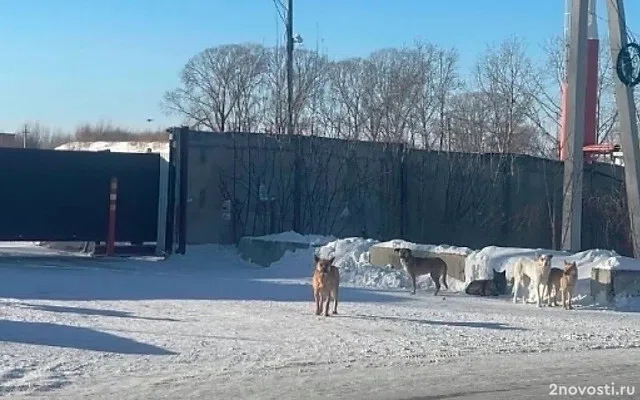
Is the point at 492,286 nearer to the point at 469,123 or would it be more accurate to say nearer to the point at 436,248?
the point at 436,248

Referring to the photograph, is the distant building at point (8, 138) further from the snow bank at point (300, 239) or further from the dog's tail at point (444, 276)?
the dog's tail at point (444, 276)

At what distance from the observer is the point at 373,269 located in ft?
83.1

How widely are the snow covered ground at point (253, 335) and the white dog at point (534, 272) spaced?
0.38 metres

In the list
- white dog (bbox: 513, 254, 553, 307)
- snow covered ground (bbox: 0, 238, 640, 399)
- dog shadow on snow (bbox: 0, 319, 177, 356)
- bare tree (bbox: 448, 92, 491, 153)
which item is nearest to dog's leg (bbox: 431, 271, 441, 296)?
snow covered ground (bbox: 0, 238, 640, 399)

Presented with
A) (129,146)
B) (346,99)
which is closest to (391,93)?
(346,99)

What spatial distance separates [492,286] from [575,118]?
5451 millimetres

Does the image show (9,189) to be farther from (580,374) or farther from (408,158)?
(580,374)

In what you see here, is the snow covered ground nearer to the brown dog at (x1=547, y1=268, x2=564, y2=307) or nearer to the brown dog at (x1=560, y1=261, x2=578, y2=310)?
the brown dog at (x1=560, y1=261, x2=578, y2=310)

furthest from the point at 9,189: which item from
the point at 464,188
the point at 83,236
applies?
the point at 464,188

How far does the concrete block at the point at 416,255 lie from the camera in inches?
971

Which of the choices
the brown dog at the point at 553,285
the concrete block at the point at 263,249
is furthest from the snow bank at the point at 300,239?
the brown dog at the point at 553,285

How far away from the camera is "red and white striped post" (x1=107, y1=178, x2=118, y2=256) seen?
1219 inches

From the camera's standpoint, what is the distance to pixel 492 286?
77.5 feet

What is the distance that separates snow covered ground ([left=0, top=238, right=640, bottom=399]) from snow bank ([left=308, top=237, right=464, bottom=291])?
5 cm
